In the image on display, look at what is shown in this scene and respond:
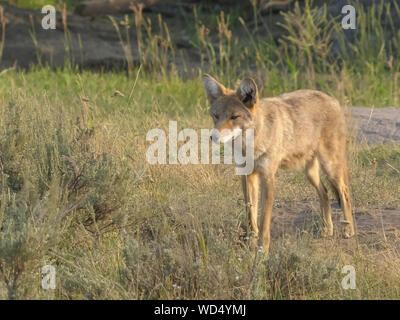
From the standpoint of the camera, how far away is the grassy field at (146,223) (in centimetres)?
465

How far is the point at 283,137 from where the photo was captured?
6246mm

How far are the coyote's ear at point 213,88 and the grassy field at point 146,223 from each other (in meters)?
0.90

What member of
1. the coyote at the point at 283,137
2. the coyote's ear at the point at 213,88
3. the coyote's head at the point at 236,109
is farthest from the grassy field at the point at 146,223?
the coyote's ear at the point at 213,88

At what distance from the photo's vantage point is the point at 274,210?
696 cm

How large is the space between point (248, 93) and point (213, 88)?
322mm

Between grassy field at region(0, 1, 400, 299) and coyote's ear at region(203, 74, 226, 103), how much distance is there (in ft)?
2.96

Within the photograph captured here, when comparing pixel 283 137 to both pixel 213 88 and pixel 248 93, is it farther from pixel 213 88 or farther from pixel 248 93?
pixel 213 88

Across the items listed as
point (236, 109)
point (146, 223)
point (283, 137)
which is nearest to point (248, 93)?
point (236, 109)

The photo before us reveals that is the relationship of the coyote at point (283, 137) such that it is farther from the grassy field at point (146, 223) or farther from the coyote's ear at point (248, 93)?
the grassy field at point (146, 223)

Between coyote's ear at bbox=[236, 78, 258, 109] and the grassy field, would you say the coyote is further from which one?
the grassy field

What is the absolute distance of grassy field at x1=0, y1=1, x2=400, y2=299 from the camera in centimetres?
465

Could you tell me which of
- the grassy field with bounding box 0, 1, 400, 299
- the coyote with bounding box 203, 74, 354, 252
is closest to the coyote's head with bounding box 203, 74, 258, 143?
the coyote with bounding box 203, 74, 354, 252
